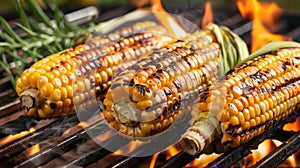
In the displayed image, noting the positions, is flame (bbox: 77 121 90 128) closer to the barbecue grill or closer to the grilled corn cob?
the barbecue grill

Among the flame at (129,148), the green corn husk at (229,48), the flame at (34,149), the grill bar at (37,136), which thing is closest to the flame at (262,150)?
the green corn husk at (229,48)

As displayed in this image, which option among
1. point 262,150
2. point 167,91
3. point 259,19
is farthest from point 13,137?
point 259,19

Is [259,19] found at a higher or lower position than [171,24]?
lower

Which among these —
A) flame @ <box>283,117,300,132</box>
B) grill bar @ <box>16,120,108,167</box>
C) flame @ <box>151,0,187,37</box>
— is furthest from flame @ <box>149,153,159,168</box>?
flame @ <box>151,0,187,37</box>

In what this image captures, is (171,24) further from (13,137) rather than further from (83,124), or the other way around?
(13,137)

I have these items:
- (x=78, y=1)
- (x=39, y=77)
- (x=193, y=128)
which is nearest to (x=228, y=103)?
(x=193, y=128)

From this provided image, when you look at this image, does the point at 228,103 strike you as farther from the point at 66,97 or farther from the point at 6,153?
the point at 6,153
